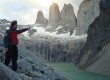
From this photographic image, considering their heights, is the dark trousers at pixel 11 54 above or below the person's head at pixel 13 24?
below

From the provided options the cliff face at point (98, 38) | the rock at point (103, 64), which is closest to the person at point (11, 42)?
the rock at point (103, 64)

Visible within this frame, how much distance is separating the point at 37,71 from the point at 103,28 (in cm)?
8724

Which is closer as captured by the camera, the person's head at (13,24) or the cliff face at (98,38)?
the person's head at (13,24)

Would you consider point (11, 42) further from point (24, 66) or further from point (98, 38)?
point (98, 38)

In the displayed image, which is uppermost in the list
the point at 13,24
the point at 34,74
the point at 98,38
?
the point at 13,24

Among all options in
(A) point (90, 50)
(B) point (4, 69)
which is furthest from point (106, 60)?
(B) point (4, 69)

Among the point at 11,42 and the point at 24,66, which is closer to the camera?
the point at 11,42

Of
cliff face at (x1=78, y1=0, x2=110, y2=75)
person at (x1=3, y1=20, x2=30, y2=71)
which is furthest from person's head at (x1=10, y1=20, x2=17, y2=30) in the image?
cliff face at (x1=78, y1=0, x2=110, y2=75)

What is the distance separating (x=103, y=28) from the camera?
104 m

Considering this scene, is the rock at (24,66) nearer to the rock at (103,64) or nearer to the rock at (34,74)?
the rock at (34,74)

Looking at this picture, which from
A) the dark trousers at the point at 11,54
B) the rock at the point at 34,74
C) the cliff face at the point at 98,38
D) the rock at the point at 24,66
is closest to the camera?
the dark trousers at the point at 11,54

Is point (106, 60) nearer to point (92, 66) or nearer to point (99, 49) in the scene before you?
point (92, 66)

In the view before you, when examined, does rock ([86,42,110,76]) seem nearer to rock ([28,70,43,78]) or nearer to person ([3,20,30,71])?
rock ([28,70,43,78])

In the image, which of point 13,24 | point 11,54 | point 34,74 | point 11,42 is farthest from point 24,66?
point 13,24
